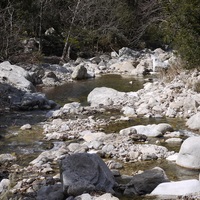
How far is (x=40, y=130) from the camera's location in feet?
32.0

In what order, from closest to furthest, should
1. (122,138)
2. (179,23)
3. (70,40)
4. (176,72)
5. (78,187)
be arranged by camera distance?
1. (78,187)
2. (122,138)
3. (179,23)
4. (176,72)
5. (70,40)

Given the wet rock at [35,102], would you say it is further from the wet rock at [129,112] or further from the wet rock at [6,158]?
the wet rock at [6,158]

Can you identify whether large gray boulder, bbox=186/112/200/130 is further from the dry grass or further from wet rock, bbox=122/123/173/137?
the dry grass

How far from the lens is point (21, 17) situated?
776 inches

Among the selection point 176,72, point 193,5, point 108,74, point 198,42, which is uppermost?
point 193,5

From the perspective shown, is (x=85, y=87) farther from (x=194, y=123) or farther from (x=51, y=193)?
(x=51, y=193)

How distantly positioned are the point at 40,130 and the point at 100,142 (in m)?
2.19

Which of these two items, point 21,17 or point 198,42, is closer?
point 198,42

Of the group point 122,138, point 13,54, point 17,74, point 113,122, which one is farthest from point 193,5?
point 13,54

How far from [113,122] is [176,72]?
4553 millimetres

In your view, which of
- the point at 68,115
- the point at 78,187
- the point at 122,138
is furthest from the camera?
the point at 68,115

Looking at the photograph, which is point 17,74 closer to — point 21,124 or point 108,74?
point 21,124

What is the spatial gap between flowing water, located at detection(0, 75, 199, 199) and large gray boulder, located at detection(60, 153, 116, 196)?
46.1 inches

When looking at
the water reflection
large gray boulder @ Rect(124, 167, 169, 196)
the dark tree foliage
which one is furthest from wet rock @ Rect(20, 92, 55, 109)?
large gray boulder @ Rect(124, 167, 169, 196)
